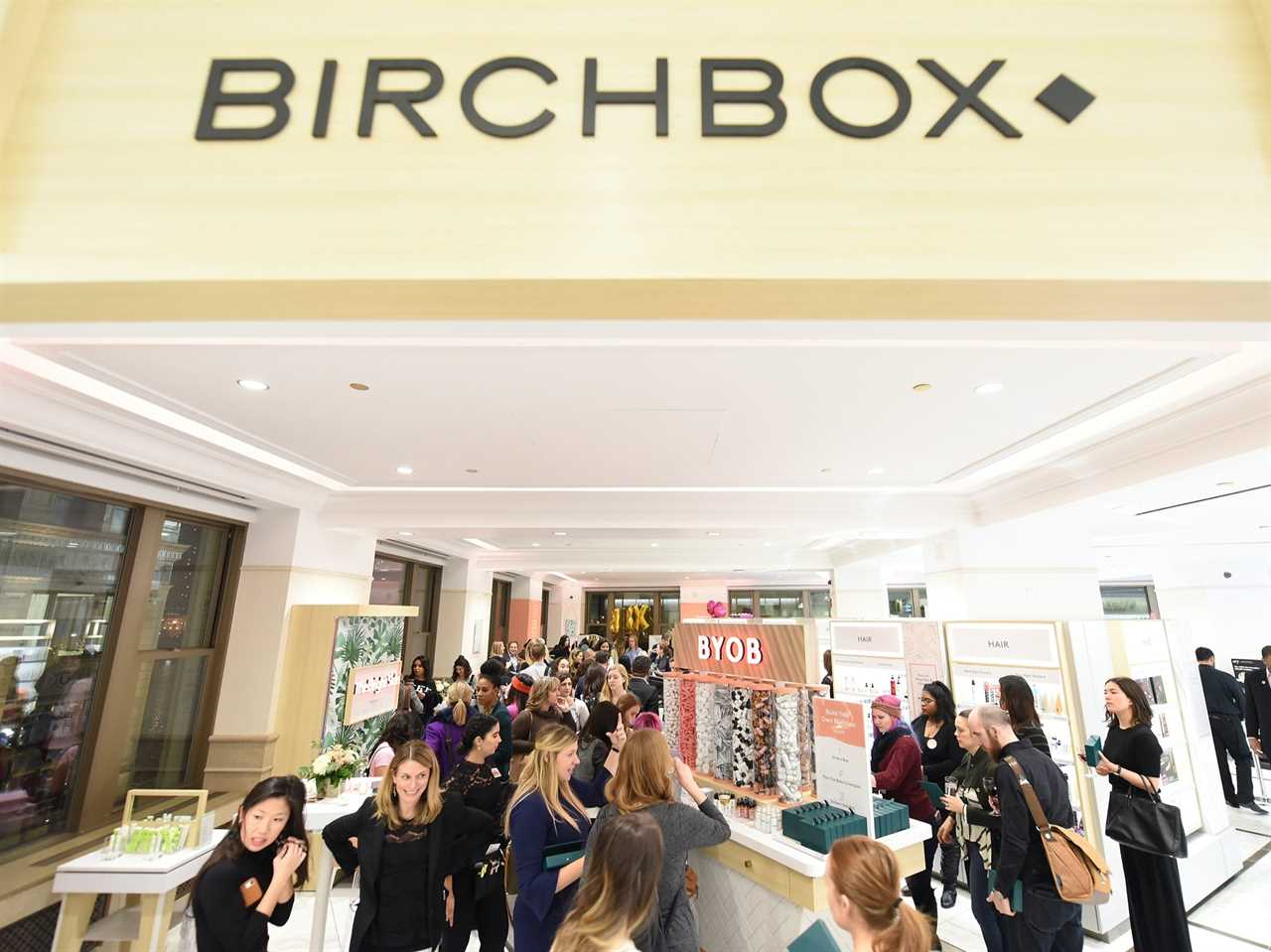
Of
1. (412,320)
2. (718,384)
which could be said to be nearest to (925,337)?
(718,384)

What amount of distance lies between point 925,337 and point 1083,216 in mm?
533

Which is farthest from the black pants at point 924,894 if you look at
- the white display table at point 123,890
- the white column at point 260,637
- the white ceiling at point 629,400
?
the white column at point 260,637

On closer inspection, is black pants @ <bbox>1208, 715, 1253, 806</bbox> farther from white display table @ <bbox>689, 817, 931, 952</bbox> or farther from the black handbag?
white display table @ <bbox>689, 817, 931, 952</bbox>

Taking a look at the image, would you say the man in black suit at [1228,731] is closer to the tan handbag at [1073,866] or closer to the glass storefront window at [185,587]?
the tan handbag at [1073,866]

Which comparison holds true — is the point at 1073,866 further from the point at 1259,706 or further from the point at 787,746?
the point at 1259,706

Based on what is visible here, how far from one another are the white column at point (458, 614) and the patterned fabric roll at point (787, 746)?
833 centimetres

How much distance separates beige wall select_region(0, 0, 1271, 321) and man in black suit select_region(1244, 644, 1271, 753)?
744cm

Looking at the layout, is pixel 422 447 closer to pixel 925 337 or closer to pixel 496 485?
pixel 496 485

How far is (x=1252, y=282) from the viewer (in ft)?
5.04

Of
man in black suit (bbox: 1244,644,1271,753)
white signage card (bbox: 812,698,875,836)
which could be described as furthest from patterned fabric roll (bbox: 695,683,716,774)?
man in black suit (bbox: 1244,644,1271,753)

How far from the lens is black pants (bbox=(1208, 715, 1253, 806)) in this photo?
6160 mm

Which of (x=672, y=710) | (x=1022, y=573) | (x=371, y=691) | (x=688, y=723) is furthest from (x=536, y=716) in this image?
(x=1022, y=573)

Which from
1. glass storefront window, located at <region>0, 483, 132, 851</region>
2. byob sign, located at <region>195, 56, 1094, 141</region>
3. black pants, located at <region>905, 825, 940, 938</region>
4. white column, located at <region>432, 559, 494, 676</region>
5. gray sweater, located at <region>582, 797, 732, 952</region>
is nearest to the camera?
byob sign, located at <region>195, 56, 1094, 141</region>

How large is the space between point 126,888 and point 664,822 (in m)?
3.02
